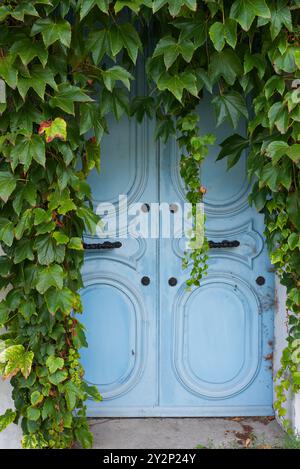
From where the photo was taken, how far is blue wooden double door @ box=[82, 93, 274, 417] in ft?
9.67

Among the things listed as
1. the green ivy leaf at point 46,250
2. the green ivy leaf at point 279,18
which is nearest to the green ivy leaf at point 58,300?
the green ivy leaf at point 46,250

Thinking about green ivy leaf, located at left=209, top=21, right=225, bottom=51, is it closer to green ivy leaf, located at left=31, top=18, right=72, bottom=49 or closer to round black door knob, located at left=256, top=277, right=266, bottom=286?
green ivy leaf, located at left=31, top=18, right=72, bottom=49

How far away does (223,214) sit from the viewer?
2.95 m

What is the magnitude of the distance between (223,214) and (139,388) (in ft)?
3.38

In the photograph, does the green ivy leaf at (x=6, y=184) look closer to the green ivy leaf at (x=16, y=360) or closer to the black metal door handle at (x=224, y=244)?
the green ivy leaf at (x=16, y=360)

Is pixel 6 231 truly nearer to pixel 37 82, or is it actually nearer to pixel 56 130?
pixel 56 130

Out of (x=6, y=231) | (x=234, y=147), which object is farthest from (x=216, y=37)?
(x=6, y=231)

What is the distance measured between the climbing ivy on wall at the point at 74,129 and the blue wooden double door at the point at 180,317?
40cm

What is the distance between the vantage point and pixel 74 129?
2.34m

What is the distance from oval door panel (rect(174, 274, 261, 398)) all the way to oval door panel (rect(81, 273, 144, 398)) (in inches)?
9.1

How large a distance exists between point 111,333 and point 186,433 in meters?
0.64

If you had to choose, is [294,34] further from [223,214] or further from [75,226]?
[75,226]

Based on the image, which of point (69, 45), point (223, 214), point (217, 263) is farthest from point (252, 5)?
point (217, 263)

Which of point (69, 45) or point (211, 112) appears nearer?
point (69, 45)
